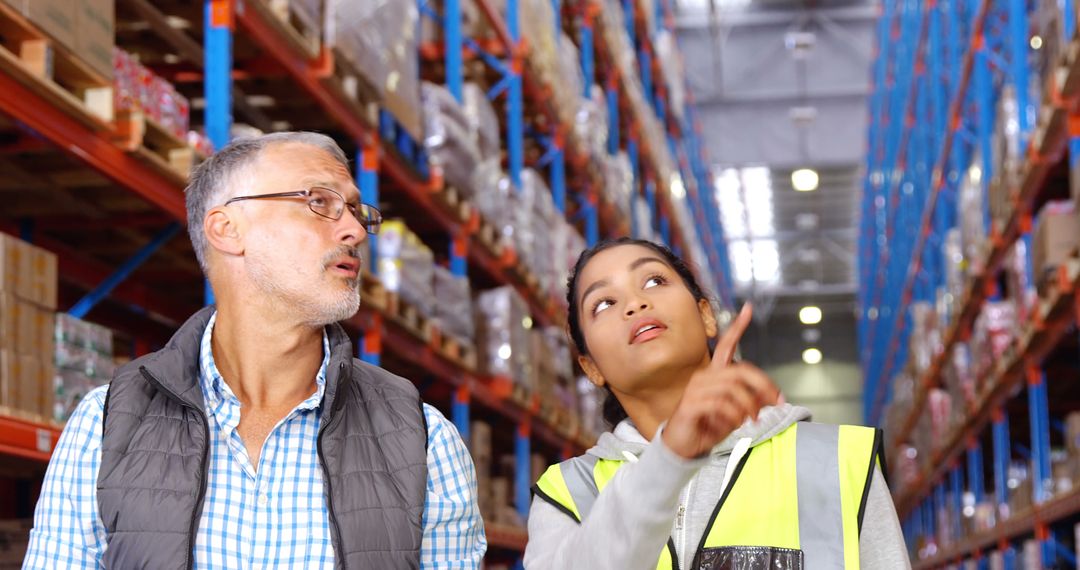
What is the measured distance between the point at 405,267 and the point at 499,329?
5.07ft

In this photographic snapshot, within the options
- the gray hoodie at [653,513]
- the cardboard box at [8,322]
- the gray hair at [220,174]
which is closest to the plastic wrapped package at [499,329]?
the cardboard box at [8,322]

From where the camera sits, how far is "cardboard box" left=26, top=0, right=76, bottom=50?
3711 millimetres

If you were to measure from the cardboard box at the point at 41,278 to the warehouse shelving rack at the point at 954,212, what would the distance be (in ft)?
15.0

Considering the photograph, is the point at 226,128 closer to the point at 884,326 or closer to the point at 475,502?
the point at 475,502

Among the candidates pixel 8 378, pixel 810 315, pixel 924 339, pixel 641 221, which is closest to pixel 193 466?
pixel 8 378

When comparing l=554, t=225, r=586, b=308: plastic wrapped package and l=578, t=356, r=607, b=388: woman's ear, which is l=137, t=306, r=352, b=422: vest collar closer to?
l=578, t=356, r=607, b=388: woman's ear

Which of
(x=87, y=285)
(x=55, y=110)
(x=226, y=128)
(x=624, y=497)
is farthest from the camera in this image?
(x=87, y=285)

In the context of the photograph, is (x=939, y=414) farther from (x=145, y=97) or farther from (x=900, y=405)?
(x=145, y=97)

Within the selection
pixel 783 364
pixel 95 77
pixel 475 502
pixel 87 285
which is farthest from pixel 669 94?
pixel 783 364

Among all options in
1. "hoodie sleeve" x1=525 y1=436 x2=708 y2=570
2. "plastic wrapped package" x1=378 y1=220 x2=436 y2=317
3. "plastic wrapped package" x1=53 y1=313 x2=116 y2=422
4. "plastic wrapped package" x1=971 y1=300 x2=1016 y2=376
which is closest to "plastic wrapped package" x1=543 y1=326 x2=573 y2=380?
"plastic wrapped package" x1=378 y1=220 x2=436 y2=317

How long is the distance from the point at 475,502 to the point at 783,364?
3546 centimetres

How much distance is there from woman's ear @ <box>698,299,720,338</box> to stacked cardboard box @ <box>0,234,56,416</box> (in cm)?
207

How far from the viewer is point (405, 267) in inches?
269

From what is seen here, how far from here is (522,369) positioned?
345 inches
